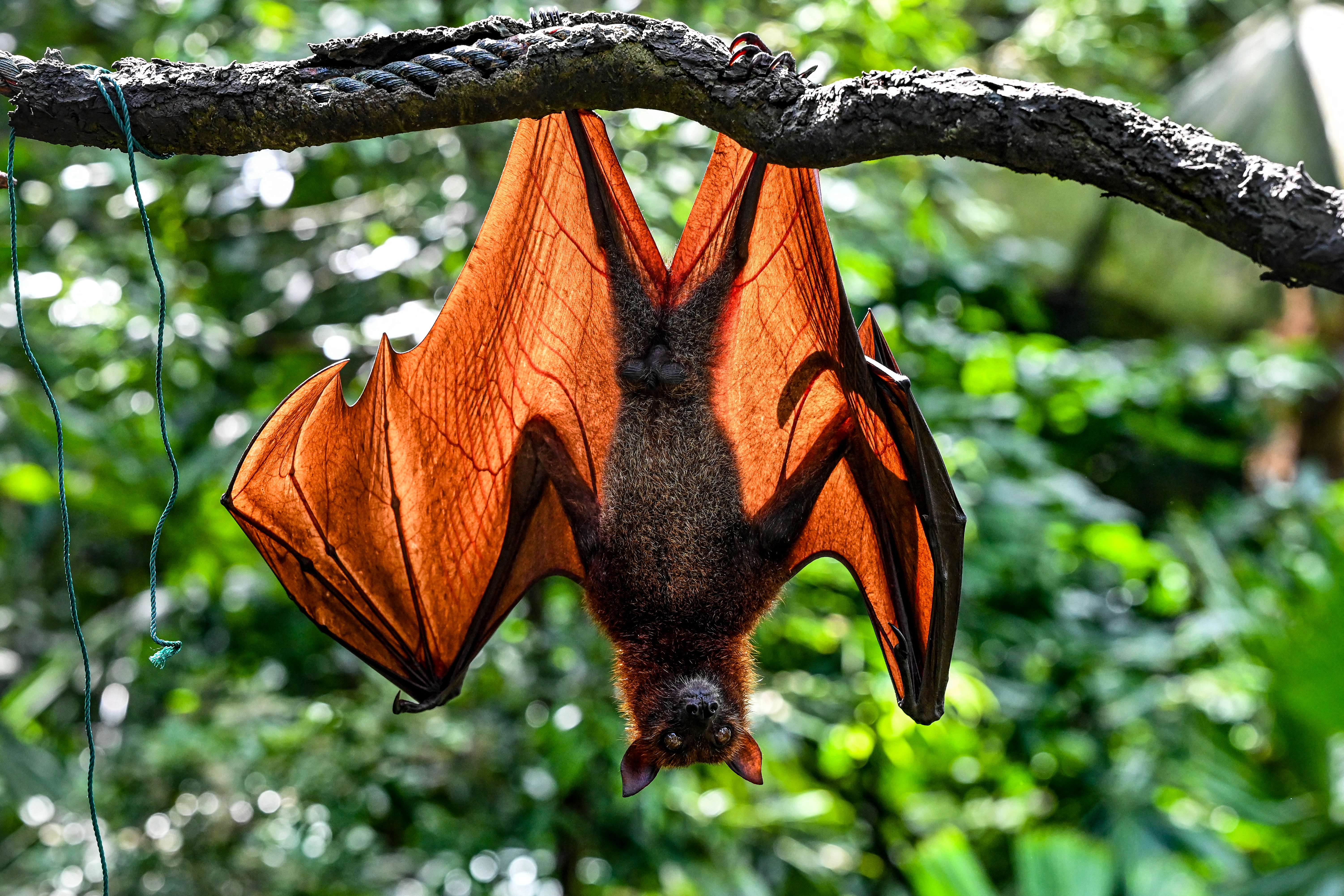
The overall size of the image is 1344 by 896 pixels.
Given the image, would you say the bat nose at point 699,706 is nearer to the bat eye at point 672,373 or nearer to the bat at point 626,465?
the bat at point 626,465

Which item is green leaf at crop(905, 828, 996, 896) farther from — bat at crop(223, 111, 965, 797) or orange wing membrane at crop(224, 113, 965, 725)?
orange wing membrane at crop(224, 113, 965, 725)

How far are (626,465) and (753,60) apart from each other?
1503 mm

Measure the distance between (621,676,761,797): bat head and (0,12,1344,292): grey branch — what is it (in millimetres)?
1717

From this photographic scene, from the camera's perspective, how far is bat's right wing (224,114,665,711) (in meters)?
2.73

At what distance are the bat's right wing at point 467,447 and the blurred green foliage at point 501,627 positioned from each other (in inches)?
43.1

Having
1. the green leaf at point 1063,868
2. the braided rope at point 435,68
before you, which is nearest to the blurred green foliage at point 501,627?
the green leaf at point 1063,868

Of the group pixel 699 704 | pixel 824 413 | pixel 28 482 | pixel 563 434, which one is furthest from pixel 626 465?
pixel 28 482

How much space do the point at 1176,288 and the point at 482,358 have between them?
33.2ft

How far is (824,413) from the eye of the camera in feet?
9.77

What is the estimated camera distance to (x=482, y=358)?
2.94 m

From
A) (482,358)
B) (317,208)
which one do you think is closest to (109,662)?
(317,208)

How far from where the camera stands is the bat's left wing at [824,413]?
8.50 feet

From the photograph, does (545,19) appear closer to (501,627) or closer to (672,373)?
(672,373)

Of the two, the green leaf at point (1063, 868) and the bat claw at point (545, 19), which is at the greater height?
the bat claw at point (545, 19)
